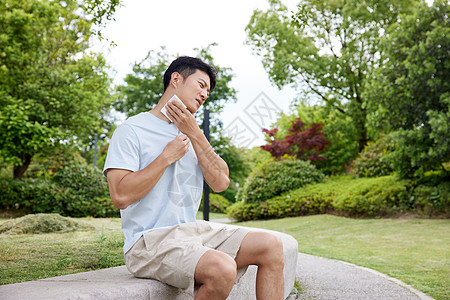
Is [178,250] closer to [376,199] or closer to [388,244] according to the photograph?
[388,244]

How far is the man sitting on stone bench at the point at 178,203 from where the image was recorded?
1.74 m

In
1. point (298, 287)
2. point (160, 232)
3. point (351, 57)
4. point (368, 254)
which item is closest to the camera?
point (160, 232)

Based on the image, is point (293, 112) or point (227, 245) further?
point (293, 112)

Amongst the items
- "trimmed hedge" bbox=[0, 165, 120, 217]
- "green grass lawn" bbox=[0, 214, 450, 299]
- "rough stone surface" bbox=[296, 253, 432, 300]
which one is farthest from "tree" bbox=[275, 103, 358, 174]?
"rough stone surface" bbox=[296, 253, 432, 300]

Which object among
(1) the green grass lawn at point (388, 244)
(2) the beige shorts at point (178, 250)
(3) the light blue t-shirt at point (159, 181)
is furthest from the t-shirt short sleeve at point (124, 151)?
(1) the green grass lawn at point (388, 244)

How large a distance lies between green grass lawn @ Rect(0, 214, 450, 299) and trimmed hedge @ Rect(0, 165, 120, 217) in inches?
185

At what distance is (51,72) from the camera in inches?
434

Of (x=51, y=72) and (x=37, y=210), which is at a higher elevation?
(x=51, y=72)

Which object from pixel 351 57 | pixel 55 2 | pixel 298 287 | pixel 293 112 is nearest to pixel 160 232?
pixel 298 287

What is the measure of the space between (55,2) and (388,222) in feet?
35.2

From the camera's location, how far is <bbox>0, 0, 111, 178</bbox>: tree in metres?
10.5

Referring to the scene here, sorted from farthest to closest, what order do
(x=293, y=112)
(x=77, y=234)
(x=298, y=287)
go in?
(x=293, y=112)
(x=77, y=234)
(x=298, y=287)

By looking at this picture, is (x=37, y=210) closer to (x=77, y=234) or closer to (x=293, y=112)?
(x=77, y=234)

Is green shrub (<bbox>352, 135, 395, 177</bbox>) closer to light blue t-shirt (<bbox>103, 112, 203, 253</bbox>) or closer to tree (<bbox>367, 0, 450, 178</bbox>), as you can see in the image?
tree (<bbox>367, 0, 450, 178</bbox>)
